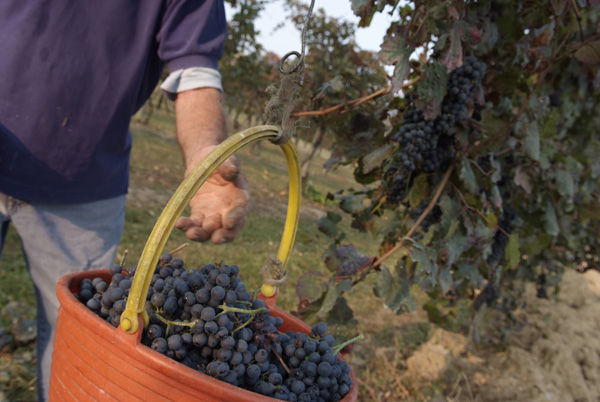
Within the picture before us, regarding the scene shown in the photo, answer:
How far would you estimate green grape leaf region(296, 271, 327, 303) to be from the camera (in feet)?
6.26

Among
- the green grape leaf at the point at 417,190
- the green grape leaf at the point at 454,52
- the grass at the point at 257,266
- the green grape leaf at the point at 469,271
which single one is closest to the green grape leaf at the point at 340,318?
the grass at the point at 257,266

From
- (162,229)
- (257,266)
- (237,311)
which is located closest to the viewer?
(162,229)

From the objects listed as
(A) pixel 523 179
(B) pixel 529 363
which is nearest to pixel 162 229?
(A) pixel 523 179

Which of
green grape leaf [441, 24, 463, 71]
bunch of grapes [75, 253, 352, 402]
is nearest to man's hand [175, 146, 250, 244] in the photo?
bunch of grapes [75, 253, 352, 402]

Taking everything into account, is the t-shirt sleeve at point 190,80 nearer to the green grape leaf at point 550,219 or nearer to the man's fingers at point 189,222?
the man's fingers at point 189,222

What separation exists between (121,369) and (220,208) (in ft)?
1.71

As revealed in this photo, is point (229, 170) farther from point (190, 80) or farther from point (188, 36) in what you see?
point (188, 36)

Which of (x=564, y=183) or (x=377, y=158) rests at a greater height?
(x=564, y=183)

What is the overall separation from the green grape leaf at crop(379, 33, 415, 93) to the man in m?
0.65

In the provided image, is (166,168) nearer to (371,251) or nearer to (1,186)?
(371,251)

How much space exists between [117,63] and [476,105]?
5.05 feet

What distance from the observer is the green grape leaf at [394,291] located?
6.17 feet

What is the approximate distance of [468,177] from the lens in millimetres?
1919

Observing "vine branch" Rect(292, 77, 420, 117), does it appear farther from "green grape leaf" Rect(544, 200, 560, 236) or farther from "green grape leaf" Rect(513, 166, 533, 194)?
"green grape leaf" Rect(544, 200, 560, 236)
